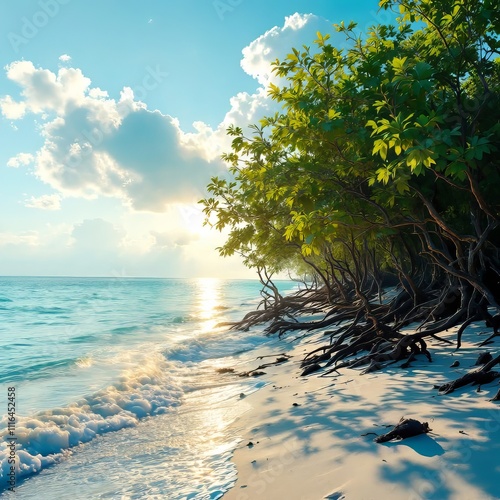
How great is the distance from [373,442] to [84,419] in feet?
22.3

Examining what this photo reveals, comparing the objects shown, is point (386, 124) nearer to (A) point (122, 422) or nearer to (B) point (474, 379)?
(B) point (474, 379)

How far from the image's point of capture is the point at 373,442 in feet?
16.0

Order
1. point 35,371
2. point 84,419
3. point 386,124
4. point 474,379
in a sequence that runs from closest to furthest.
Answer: point 386,124, point 474,379, point 84,419, point 35,371

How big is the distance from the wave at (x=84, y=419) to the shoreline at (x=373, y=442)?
3.25 metres

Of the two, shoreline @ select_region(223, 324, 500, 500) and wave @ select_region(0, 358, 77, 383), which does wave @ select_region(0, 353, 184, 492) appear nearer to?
shoreline @ select_region(223, 324, 500, 500)

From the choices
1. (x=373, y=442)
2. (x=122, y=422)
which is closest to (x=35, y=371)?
(x=122, y=422)

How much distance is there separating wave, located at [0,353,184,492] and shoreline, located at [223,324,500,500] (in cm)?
325

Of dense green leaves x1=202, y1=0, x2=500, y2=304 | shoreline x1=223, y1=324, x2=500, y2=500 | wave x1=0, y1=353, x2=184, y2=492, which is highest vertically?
dense green leaves x1=202, y1=0, x2=500, y2=304

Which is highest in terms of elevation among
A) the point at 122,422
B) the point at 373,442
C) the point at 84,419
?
the point at 373,442

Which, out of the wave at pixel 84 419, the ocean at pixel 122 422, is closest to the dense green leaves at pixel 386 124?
the ocean at pixel 122 422

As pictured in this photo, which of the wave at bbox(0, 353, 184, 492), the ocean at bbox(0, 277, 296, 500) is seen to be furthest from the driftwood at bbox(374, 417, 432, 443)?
the wave at bbox(0, 353, 184, 492)

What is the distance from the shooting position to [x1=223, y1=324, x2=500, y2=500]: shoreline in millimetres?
3863

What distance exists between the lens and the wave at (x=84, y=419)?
718cm

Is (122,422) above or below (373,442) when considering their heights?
below
